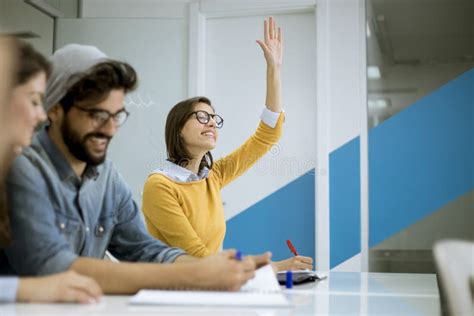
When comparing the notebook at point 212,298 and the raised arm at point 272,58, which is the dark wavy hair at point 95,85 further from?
the raised arm at point 272,58

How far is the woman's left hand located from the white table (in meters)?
Answer: 0.04

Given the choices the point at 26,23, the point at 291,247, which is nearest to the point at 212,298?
the point at 291,247

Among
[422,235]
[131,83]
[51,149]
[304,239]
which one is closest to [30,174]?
[51,149]

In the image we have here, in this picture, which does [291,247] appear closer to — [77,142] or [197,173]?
[197,173]

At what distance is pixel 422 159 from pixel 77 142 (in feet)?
1.94

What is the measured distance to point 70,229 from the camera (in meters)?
0.69

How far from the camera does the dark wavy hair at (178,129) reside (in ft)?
3.20

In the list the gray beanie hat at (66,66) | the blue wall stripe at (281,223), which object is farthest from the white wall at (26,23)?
the blue wall stripe at (281,223)

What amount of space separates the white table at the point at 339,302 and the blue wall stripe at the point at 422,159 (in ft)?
0.33

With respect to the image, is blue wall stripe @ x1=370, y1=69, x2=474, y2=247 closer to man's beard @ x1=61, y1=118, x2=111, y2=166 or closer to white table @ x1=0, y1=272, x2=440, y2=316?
white table @ x1=0, y1=272, x2=440, y2=316

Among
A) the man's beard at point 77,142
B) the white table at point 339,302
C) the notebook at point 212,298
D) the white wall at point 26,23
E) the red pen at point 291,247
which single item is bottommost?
the white table at point 339,302

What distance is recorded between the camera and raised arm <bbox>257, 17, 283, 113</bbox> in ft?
3.20

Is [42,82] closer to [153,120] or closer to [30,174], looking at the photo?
[30,174]

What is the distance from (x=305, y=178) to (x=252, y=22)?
0.31 metres
